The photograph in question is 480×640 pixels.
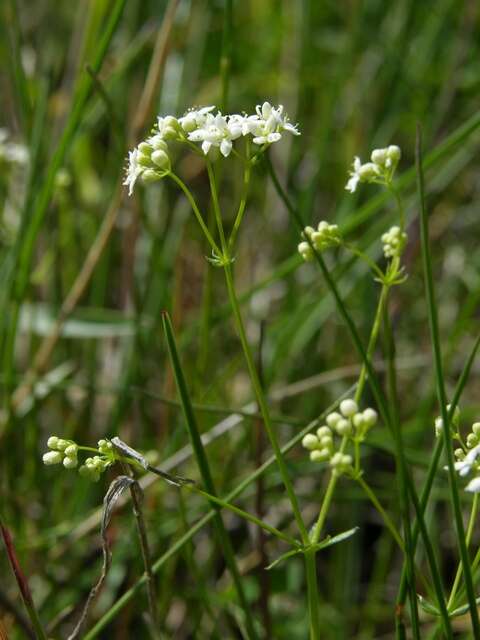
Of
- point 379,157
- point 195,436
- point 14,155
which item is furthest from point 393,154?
point 14,155

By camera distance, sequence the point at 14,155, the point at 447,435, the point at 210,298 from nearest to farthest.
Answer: the point at 447,435 → the point at 210,298 → the point at 14,155

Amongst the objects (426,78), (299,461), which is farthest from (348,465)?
(426,78)

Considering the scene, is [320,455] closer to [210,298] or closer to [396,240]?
[396,240]

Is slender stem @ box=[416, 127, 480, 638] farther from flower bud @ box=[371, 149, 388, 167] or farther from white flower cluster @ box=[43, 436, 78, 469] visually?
white flower cluster @ box=[43, 436, 78, 469]

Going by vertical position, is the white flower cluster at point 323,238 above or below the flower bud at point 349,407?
above

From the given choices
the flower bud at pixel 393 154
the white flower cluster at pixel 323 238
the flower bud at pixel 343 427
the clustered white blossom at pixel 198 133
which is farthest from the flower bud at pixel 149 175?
the flower bud at pixel 343 427

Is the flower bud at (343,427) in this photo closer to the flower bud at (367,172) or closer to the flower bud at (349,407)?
the flower bud at (349,407)

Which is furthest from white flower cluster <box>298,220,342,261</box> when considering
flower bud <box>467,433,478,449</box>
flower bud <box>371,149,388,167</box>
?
flower bud <box>467,433,478,449</box>
